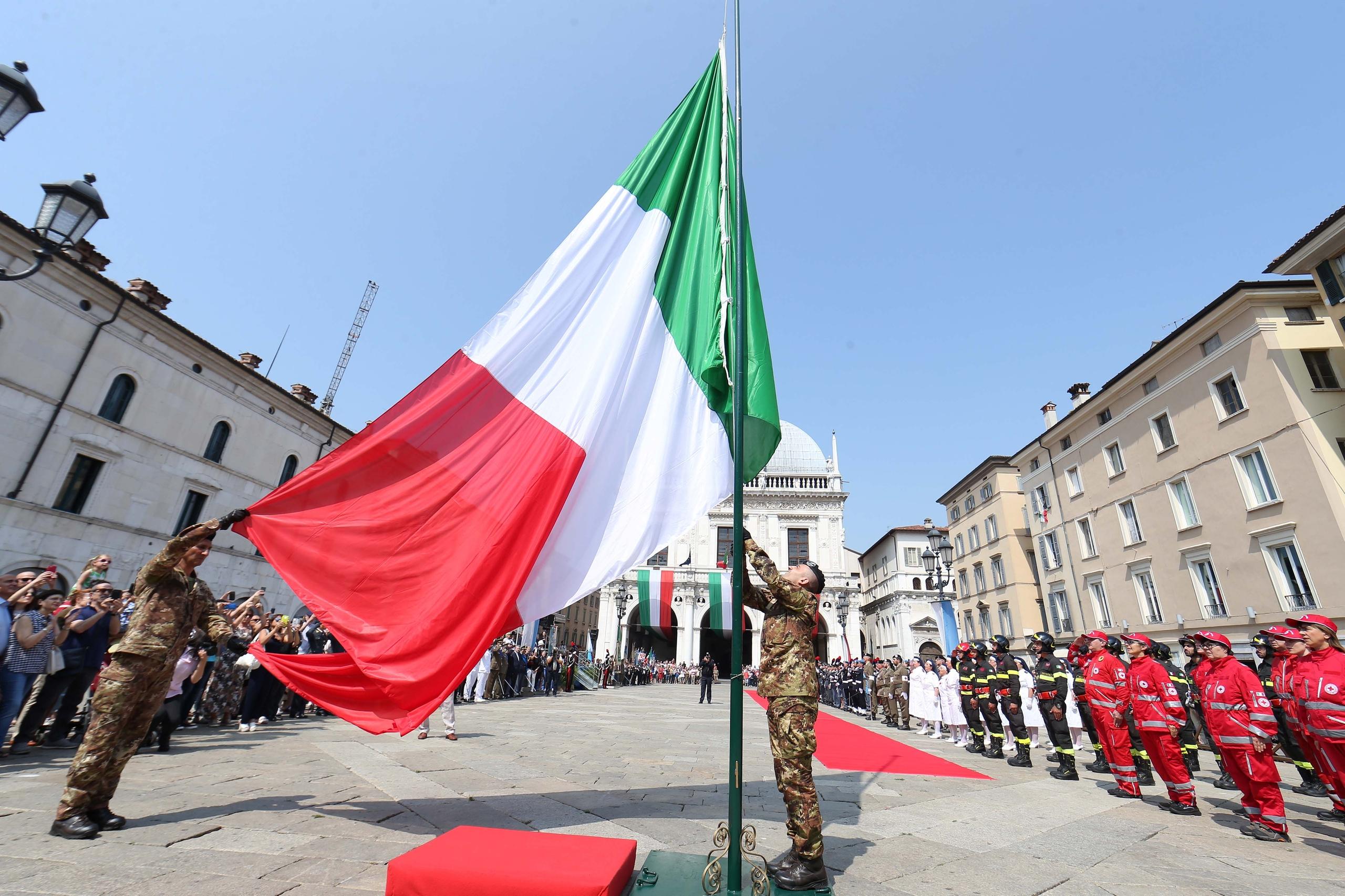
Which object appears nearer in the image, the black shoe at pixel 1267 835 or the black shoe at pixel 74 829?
the black shoe at pixel 74 829

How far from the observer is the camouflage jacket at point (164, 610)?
13.2 ft

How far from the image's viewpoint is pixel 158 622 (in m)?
4.12

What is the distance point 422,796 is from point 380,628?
6.70 ft

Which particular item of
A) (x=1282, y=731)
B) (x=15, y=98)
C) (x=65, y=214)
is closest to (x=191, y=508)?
(x=65, y=214)

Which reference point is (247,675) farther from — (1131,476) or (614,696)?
(1131,476)

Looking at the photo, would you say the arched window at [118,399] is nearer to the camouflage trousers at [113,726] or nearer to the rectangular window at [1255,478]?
the camouflage trousers at [113,726]

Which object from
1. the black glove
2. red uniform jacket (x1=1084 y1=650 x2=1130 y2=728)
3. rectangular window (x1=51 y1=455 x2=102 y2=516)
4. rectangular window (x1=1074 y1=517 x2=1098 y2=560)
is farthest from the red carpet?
rectangular window (x1=51 y1=455 x2=102 y2=516)

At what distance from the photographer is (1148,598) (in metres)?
20.1

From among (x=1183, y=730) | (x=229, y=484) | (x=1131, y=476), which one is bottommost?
(x=1183, y=730)

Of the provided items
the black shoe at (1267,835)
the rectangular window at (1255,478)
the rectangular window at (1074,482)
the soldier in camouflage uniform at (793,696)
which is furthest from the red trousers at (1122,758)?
the rectangular window at (1074,482)

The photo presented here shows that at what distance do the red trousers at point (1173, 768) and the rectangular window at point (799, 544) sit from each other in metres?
34.5

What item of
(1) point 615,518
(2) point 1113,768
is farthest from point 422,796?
(2) point 1113,768

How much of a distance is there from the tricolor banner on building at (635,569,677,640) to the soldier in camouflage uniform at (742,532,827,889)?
961 inches

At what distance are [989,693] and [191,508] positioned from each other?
24.1 meters
